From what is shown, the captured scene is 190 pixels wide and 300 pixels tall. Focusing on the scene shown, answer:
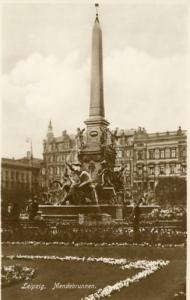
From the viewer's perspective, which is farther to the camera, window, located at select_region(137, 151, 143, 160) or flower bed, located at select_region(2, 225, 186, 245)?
window, located at select_region(137, 151, 143, 160)

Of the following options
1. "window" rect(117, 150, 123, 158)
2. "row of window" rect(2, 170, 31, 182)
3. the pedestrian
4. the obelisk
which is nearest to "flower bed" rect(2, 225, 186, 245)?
the pedestrian

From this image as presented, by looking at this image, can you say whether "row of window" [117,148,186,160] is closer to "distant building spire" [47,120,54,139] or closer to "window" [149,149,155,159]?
"window" [149,149,155,159]

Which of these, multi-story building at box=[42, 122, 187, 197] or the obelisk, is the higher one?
the obelisk

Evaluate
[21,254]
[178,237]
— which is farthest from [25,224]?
[178,237]

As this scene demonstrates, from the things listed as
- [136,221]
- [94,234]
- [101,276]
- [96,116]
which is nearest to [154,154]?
[136,221]

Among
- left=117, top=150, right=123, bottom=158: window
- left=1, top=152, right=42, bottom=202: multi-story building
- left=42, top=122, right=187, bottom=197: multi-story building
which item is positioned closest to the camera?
left=1, top=152, right=42, bottom=202: multi-story building

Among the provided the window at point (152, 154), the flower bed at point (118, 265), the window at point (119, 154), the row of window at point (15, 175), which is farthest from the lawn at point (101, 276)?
the window at point (119, 154)

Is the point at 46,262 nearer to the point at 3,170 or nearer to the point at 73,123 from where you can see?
the point at 3,170
